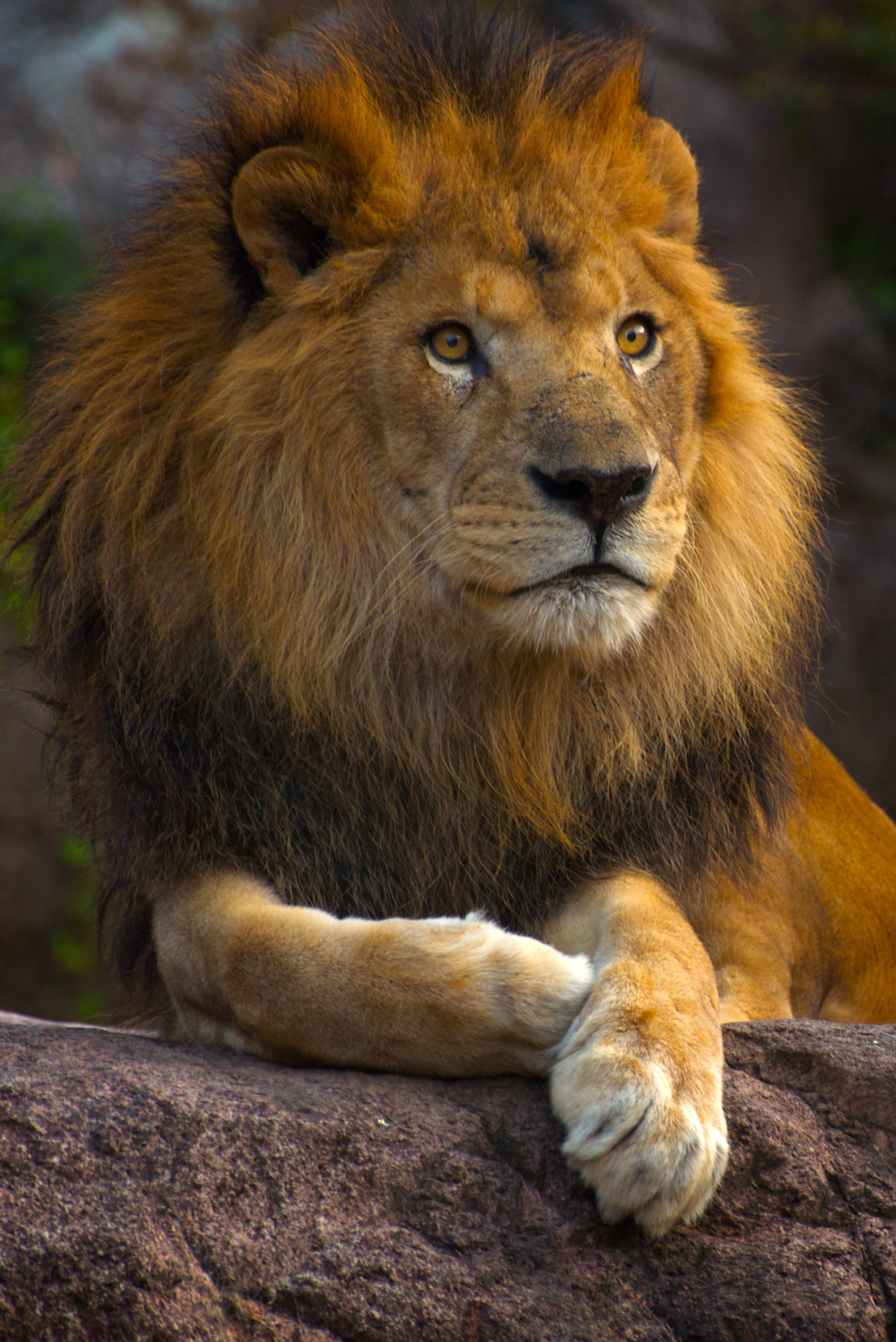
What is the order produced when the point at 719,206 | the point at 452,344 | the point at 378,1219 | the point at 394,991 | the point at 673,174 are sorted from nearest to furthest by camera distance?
the point at 378,1219, the point at 394,991, the point at 452,344, the point at 673,174, the point at 719,206

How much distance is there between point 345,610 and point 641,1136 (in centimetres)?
102

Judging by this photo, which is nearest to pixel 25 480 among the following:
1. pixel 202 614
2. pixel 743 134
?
pixel 202 614

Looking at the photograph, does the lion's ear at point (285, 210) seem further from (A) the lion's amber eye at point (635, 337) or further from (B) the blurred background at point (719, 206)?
(B) the blurred background at point (719, 206)

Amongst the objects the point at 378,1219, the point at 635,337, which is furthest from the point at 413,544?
the point at 378,1219

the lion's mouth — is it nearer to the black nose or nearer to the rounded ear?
the black nose

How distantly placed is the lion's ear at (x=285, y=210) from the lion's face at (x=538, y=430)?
0.59 feet

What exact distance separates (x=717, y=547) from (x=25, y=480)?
1.34 metres

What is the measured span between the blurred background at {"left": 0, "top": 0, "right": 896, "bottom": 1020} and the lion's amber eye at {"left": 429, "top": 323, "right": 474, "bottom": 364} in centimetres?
345

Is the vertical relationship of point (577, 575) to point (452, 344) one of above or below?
below

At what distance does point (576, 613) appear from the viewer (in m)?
2.35

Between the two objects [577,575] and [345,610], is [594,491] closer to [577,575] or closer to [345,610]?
[577,575]

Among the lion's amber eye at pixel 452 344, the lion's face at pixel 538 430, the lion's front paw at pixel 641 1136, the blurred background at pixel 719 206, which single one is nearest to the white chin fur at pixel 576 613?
the lion's face at pixel 538 430

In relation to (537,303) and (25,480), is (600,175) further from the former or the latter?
(25,480)

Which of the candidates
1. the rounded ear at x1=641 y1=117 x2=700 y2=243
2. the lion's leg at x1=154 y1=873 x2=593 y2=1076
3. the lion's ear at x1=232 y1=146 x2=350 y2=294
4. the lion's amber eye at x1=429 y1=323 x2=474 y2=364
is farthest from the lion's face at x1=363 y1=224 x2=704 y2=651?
the lion's leg at x1=154 y1=873 x2=593 y2=1076
